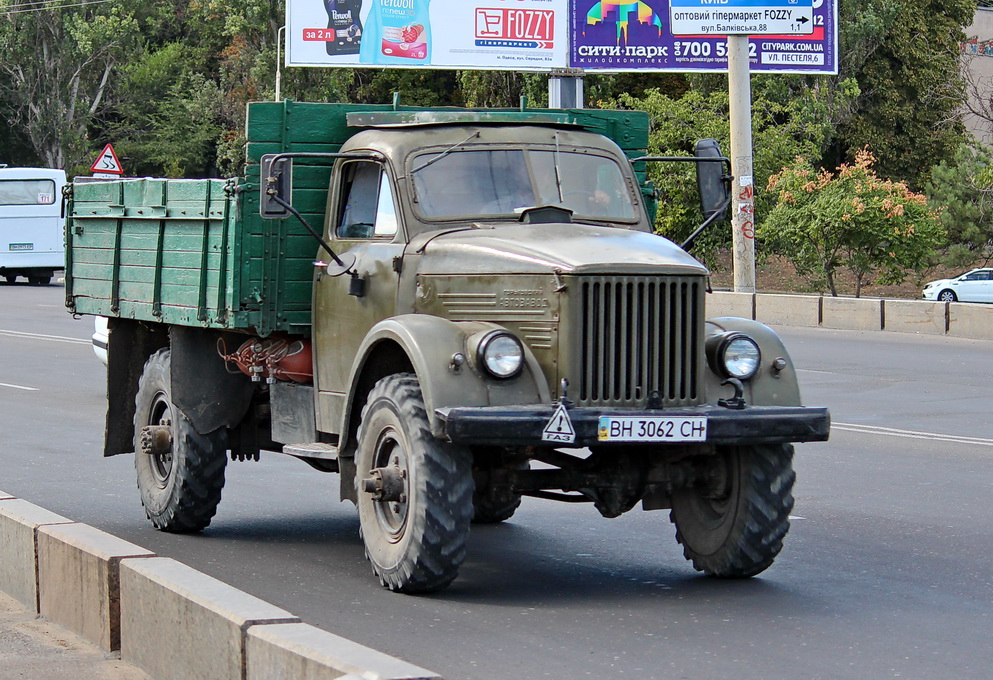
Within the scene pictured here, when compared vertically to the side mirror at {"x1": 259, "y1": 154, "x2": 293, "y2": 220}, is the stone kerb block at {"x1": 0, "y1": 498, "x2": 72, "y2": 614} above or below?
below

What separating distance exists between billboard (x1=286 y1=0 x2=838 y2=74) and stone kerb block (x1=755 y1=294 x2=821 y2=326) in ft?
30.0

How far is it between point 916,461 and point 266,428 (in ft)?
17.1

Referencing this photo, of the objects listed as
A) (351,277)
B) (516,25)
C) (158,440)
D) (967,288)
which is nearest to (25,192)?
(516,25)

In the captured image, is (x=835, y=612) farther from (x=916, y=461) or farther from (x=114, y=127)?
(x=114, y=127)

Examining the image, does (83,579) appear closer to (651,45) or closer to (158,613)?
(158,613)

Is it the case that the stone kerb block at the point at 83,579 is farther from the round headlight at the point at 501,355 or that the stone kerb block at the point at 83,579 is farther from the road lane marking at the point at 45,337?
the road lane marking at the point at 45,337

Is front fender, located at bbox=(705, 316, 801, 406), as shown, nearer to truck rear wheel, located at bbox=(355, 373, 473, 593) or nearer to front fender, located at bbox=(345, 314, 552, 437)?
→ front fender, located at bbox=(345, 314, 552, 437)

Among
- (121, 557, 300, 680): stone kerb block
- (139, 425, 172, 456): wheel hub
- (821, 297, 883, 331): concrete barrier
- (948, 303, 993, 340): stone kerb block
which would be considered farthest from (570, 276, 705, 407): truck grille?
(821, 297, 883, 331): concrete barrier

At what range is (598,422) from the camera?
6.88m

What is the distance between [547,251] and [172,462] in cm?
334

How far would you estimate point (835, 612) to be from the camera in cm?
702

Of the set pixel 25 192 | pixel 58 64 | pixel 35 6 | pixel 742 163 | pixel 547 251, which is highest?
pixel 35 6

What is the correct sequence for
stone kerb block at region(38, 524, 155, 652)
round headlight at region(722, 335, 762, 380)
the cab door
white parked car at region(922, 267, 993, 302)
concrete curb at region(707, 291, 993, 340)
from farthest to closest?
white parked car at region(922, 267, 993, 302) < concrete curb at region(707, 291, 993, 340) < the cab door < round headlight at region(722, 335, 762, 380) < stone kerb block at region(38, 524, 155, 652)

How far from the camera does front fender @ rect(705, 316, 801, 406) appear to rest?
7.43 metres
